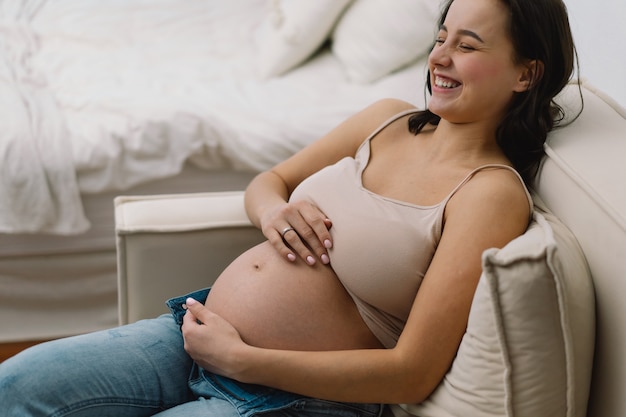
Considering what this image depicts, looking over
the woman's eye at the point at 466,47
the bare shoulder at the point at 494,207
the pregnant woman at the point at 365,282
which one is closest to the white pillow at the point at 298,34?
the pregnant woman at the point at 365,282

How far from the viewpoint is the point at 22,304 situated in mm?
2131

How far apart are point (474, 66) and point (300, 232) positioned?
0.39 metres

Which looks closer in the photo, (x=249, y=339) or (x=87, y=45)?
(x=249, y=339)

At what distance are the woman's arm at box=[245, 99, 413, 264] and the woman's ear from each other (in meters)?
0.29

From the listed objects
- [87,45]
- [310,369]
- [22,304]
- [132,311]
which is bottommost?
[22,304]

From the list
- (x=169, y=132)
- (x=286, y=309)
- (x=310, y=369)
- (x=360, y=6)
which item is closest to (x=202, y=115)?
(x=169, y=132)

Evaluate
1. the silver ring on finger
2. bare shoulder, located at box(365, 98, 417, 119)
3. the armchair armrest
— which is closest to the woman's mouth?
bare shoulder, located at box(365, 98, 417, 119)

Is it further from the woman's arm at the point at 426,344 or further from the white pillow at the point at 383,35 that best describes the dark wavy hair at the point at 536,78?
the white pillow at the point at 383,35

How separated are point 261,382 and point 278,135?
104 cm

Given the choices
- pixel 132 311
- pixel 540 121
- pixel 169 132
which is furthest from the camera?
pixel 169 132

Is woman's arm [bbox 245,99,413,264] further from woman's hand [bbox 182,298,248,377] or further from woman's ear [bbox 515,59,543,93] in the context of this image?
woman's ear [bbox 515,59,543,93]

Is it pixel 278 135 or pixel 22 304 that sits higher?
pixel 278 135

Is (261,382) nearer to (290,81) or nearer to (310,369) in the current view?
(310,369)

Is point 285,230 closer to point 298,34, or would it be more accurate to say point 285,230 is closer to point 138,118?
point 138,118
